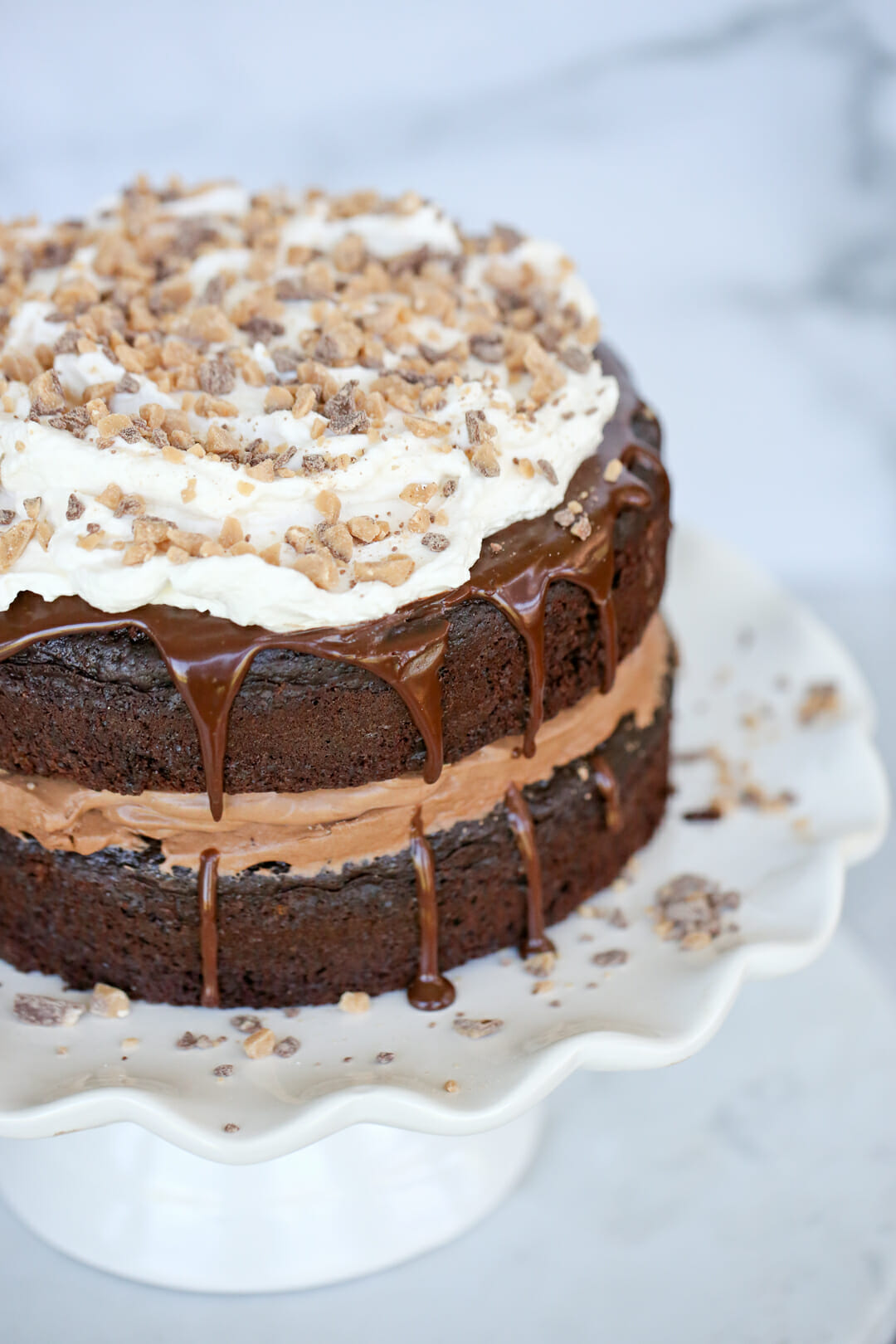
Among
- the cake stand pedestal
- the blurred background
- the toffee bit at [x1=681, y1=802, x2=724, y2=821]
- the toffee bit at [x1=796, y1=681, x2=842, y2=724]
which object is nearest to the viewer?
the cake stand pedestal

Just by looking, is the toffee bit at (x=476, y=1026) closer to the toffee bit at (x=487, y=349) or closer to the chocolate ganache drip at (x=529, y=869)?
the chocolate ganache drip at (x=529, y=869)

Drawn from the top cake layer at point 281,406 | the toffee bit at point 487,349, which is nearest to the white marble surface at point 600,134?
the top cake layer at point 281,406

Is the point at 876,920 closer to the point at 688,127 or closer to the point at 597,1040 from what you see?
the point at 597,1040

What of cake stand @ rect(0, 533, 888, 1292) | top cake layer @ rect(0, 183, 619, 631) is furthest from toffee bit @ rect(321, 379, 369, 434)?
cake stand @ rect(0, 533, 888, 1292)

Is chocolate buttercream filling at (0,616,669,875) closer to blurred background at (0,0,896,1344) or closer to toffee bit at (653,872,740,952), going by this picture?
toffee bit at (653,872,740,952)

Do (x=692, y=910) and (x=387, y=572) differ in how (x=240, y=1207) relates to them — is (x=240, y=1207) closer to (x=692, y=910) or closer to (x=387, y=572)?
(x=692, y=910)

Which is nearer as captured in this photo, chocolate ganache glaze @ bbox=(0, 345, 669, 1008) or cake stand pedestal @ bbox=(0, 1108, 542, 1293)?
chocolate ganache glaze @ bbox=(0, 345, 669, 1008)

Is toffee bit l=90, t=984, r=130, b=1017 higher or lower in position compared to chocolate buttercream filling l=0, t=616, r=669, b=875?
lower
